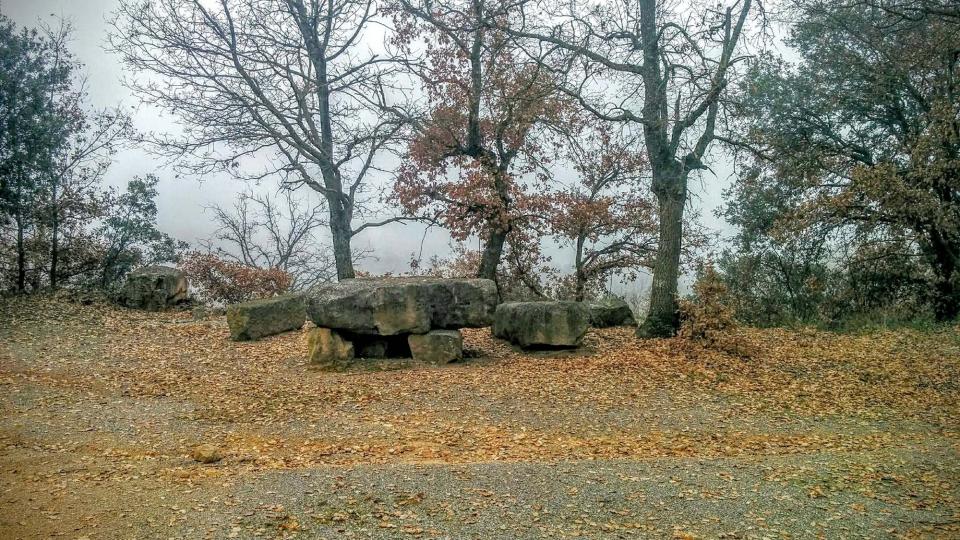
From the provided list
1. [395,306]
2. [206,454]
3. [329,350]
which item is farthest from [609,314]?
[206,454]

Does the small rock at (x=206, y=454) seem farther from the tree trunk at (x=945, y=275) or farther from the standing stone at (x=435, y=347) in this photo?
the tree trunk at (x=945, y=275)

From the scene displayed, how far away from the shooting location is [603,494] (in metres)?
6.14

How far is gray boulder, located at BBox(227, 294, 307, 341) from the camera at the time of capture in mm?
15273

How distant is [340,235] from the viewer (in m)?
19.6

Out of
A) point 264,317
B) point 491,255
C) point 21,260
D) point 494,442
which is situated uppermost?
point 21,260

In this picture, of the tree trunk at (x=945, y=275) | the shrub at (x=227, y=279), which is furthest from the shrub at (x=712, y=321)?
the shrub at (x=227, y=279)

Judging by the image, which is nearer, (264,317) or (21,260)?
(264,317)

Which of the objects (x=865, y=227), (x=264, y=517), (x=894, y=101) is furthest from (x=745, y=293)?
(x=264, y=517)

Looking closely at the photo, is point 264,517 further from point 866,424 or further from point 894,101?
point 894,101

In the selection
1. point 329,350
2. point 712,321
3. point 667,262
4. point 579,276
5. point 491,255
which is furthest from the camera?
point 579,276

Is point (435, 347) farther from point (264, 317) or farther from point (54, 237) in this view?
point (54, 237)

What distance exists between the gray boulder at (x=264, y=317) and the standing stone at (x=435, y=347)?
15.7 ft

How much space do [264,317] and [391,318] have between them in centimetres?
475

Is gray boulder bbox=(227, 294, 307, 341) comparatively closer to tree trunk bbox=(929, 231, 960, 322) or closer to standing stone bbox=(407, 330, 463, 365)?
standing stone bbox=(407, 330, 463, 365)
